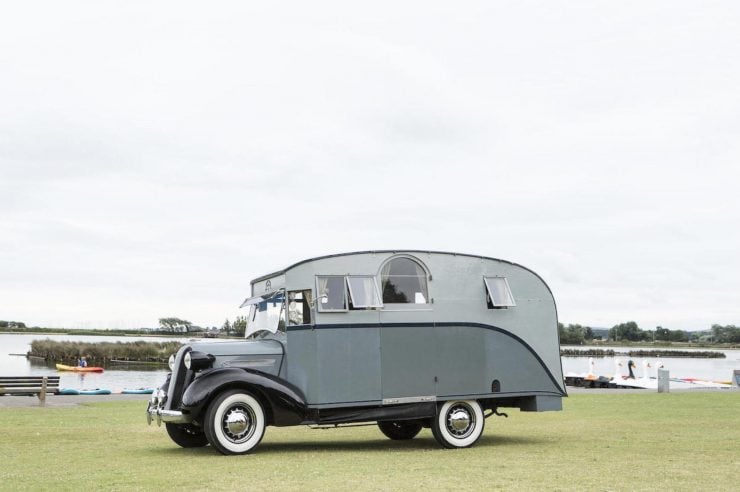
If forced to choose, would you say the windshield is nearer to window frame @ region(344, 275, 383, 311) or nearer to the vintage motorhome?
the vintage motorhome

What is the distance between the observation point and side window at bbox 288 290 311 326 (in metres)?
15.0

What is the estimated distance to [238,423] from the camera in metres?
14.0

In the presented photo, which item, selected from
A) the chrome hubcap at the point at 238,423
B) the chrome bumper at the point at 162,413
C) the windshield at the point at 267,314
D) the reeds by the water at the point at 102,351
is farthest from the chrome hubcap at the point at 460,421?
the reeds by the water at the point at 102,351

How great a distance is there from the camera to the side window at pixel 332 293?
14.9m

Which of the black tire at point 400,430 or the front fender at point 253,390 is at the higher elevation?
the front fender at point 253,390

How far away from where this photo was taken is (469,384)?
15.8 meters

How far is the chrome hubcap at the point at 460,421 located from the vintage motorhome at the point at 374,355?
18mm

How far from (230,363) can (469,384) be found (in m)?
4.28

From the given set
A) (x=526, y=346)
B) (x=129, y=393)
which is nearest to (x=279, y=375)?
(x=526, y=346)

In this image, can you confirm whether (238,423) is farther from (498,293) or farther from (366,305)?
(498,293)

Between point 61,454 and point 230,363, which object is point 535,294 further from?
point 61,454

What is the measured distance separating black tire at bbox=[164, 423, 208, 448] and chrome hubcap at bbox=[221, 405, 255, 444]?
64.9 inches

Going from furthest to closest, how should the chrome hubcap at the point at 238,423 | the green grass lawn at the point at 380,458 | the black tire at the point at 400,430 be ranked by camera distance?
the black tire at the point at 400,430, the chrome hubcap at the point at 238,423, the green grass lawn at the point at 380,458

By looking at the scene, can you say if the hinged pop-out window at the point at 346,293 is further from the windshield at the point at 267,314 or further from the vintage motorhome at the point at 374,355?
the windshield at the point at 267,314
